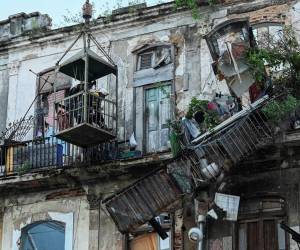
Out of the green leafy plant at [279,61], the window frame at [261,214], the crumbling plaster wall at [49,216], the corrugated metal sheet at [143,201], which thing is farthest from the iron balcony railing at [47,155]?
the green leafy plant at [279,61]

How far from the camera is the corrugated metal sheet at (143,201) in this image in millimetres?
15586

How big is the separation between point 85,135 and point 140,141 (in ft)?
3.97

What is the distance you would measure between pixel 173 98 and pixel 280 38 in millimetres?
2455

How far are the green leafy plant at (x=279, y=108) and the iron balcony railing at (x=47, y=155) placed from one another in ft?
11.3

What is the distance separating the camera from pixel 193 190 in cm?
1573

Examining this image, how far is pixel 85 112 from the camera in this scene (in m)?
17.2

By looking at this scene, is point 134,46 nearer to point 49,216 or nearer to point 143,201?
point 49,216

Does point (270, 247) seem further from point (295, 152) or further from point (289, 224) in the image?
point (295, 152)

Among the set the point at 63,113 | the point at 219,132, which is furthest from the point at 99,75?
the point at 219,132

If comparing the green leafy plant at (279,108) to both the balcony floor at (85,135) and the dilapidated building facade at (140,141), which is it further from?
the balcony floor at (85,135)

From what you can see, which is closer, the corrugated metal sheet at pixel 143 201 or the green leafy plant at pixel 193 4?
the corrugated metal sheet at pixel 143 201

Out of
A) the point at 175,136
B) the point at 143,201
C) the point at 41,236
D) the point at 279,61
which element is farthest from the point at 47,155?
the point at 279,61

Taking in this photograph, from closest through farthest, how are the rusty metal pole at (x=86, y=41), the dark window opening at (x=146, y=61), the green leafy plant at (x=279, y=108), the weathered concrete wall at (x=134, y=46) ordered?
the green leafy plant at (x=279, y=108)
the rusty metal pole at (x=86, y=41)
the weathered concrete wall at (x=134, y=46)
the dark window opening at (x=146, y=61)

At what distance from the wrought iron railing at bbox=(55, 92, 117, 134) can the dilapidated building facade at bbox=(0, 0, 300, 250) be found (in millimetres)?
32
